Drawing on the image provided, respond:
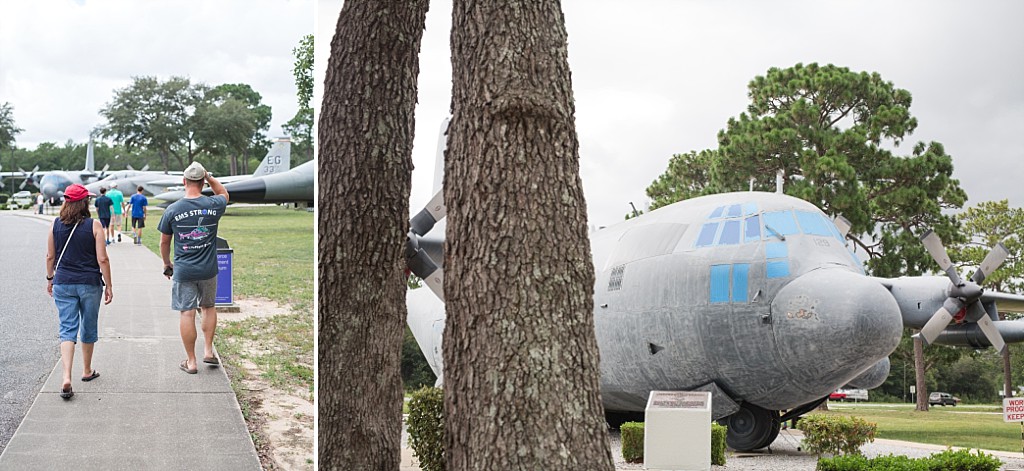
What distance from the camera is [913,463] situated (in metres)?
11.2

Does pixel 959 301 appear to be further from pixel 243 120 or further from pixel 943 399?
pixel 943 399

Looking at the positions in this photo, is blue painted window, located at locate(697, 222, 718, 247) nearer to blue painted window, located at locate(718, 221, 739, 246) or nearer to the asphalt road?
blue painted window, located at locate(718, 221, 739, 246)

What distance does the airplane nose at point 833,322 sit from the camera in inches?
472

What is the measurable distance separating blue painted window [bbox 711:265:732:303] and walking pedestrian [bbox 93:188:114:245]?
8.86 m

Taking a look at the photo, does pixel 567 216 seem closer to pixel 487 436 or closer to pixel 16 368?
pixel 487 436

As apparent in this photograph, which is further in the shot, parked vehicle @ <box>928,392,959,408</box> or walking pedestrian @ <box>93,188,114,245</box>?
parked vehicle @ <box>928,392,959,408</box>

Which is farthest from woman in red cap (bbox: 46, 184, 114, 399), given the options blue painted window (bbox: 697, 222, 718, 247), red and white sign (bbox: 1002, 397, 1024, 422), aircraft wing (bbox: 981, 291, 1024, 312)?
aircraft wing (bbox: 981, 291, 1024, 312)

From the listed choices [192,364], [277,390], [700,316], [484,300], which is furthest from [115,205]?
[700,316]

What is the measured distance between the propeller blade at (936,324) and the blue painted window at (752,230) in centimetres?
335

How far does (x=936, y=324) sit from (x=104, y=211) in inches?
488

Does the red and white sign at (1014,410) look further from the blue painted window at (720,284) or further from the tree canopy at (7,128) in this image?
the tree canopy at (7,128)

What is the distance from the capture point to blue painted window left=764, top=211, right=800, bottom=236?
13.2 meters

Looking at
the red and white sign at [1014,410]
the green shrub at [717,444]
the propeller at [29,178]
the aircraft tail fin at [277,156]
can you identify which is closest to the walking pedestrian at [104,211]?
the propeller at [29,178]

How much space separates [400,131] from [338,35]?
97cm
